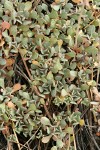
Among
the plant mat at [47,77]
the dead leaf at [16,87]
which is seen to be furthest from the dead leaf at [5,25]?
the dead leaf at [16,87]

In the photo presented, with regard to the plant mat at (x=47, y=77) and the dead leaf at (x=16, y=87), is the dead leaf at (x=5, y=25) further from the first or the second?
the dead leaf at (x=16, y=87)

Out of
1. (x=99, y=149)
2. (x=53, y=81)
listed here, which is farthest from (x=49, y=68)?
(x=99, y=149)

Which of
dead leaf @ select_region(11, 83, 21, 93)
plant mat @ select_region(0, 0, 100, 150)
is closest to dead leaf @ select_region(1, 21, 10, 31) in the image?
plant mat @ select_region(0, 0, 100, 150)

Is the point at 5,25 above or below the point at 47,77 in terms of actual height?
above

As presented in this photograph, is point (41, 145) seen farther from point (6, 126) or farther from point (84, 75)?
point (84, 75)

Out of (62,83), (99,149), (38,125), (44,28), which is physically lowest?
(99,149)

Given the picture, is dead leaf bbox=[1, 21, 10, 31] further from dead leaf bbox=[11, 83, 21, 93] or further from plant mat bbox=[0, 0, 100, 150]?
dead leaf bbox=[11, 83, 21, 93]

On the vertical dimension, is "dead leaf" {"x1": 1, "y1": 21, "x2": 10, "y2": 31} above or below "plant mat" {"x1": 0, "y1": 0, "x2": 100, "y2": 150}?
above

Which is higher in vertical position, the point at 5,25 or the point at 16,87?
the point at 5,25
